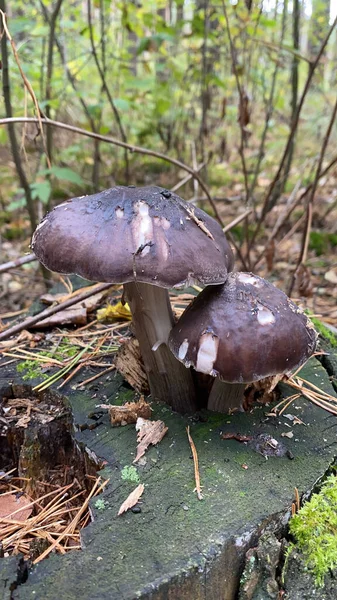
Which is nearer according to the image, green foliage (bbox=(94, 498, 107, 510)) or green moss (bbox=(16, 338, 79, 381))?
green foliage (bbox=(94, 498, 107, 510))

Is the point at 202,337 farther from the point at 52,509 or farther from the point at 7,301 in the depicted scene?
the point at 7,301

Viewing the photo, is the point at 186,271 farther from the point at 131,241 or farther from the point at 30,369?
the point at 30,369

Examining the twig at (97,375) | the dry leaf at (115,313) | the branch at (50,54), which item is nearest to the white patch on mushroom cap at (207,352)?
the twig at (97,375)

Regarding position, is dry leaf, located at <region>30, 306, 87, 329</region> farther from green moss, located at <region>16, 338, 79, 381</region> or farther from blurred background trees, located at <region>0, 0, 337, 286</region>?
blurred background trees, located at <region>0, 0, 337, 286</region>

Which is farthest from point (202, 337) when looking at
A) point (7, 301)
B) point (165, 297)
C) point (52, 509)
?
point (7, 301)

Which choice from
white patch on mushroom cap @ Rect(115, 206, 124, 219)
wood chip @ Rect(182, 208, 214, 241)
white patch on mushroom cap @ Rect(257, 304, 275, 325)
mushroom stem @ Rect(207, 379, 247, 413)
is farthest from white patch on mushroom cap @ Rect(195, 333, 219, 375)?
white patch on mushroom cap @ Rect(115, 206, 124, 219)

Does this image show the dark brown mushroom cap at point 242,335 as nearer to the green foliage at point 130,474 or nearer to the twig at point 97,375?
the green foliage at point 130,474
